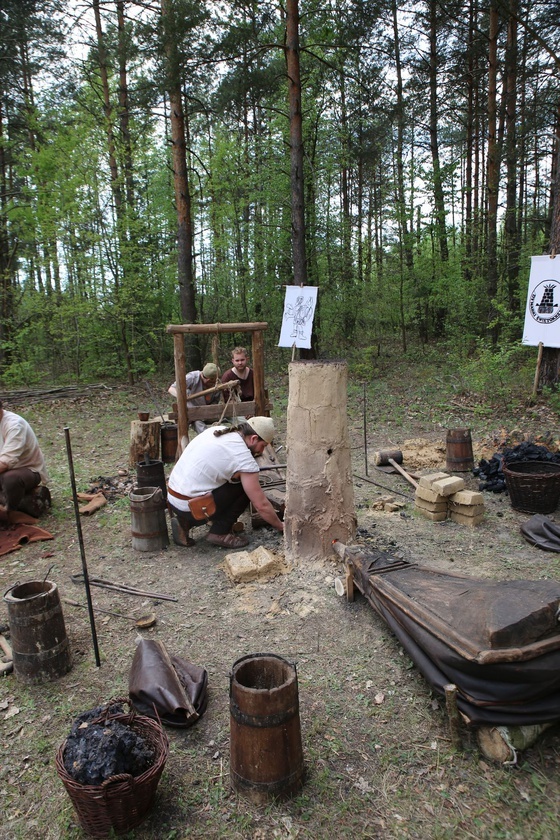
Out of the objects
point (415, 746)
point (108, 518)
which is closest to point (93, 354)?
point (108, 518)

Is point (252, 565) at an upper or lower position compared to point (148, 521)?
lower

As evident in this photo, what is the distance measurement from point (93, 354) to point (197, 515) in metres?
10.3

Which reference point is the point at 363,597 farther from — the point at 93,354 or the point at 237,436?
the point at 93,354

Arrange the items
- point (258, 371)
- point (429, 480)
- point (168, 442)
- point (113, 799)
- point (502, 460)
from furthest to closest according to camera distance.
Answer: point (168, 442), point (258, 371), point (502, 460), point (429, 480), point (113, 799)

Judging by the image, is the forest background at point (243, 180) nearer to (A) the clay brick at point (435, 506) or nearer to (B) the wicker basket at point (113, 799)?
(A) the clay brick at point (435, 506)

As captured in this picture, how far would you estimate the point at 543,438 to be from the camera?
6672 millimetres

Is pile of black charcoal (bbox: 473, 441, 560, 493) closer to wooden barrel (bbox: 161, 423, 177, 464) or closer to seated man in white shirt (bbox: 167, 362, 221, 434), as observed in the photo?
→ seated man in white shirt (bbox: 167, 362, 221, 434)

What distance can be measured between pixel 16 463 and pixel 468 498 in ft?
14.1

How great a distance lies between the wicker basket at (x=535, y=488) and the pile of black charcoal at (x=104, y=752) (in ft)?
13.5

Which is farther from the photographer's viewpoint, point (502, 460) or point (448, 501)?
point (502, 460)

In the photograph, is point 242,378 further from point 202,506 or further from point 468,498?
point 468,498

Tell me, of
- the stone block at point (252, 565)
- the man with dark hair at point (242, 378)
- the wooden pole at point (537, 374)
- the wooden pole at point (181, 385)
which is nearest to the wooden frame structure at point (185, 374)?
the wooden pole at point (181, 385)

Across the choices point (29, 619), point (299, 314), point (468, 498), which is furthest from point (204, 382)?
point (29, 619)

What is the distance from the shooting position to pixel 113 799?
1.99 m
